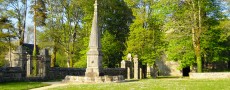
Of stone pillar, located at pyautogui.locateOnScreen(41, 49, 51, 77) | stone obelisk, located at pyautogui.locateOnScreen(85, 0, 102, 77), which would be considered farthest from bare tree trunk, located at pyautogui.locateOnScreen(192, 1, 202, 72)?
stone pillar, located at pyautogui.locateOnScreen(41, 49, 51, 77)

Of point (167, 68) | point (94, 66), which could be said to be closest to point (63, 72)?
point (94, 66)

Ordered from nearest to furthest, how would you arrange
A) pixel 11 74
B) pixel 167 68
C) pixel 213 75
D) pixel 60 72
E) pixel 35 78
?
pixel 11 74, pixel 35 78, pixel 213 75, pixel 60 72, pixel 167 68

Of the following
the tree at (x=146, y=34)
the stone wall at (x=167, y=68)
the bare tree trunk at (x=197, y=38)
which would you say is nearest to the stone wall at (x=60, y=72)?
the tree at (x=146, y=34)

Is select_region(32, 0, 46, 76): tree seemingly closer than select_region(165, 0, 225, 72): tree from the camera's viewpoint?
No

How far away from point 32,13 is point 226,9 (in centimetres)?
2244

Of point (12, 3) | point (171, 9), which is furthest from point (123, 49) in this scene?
point (12, 3)

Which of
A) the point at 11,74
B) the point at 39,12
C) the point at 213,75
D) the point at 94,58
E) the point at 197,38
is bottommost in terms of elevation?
the point at 213,75

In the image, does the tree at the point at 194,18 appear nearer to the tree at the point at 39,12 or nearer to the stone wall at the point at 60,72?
the stone wall at the point at 60,72

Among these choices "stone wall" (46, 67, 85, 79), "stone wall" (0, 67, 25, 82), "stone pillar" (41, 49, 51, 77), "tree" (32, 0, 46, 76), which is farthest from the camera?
"tree" (32, 0, 46, 76)

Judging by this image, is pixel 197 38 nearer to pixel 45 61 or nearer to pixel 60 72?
pixel 60 72

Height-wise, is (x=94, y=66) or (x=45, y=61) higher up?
(x=45, y=61)

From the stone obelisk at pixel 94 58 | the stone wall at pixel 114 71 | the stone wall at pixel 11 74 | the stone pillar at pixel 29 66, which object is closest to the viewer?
the stone wall at pixel 11 74

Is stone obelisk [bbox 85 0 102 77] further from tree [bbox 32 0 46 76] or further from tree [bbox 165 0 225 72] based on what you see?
tree [bbox 32 0 46 76]

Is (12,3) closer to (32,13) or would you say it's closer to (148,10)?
(32,13)
